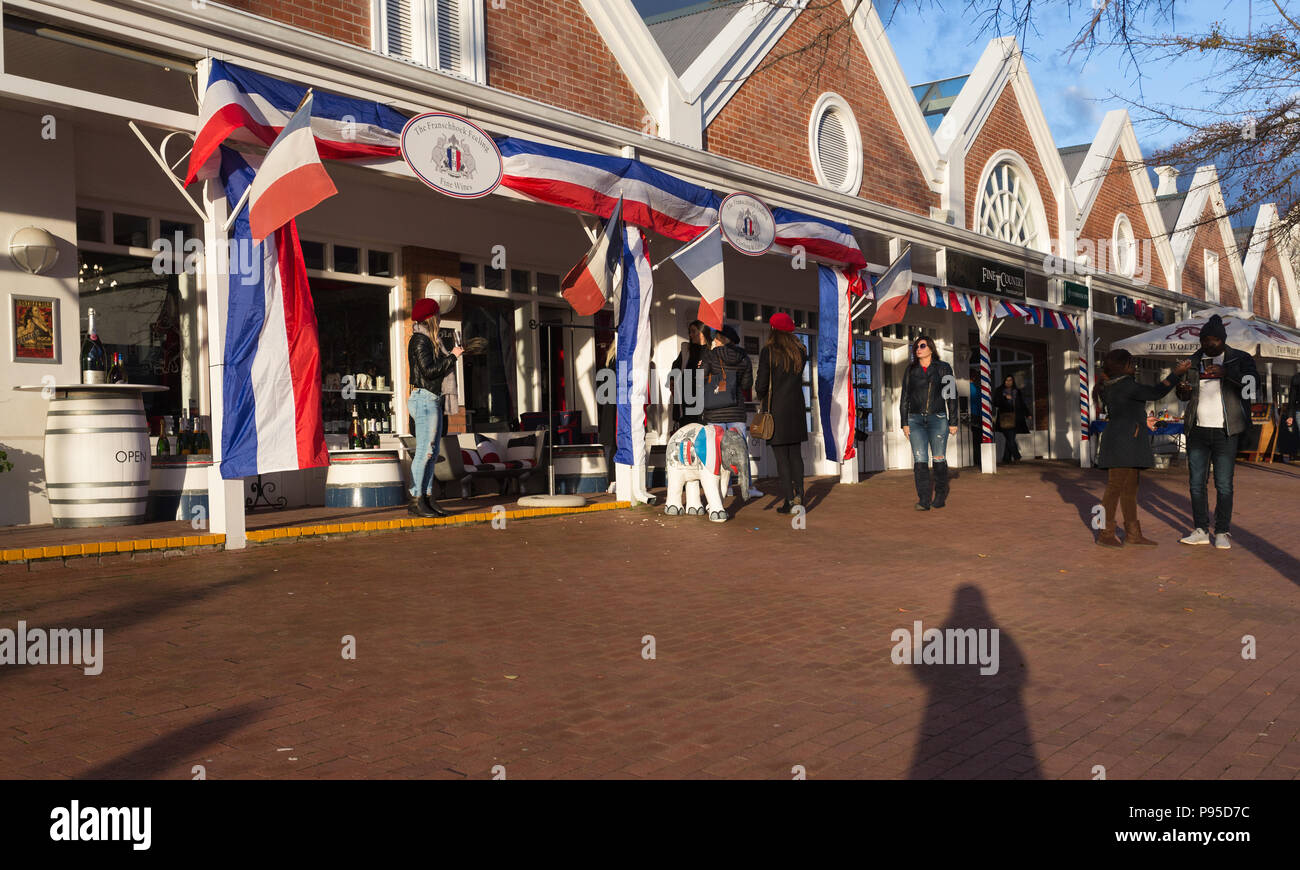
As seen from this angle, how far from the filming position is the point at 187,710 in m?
4.23

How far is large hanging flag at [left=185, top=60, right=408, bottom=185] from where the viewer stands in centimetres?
784

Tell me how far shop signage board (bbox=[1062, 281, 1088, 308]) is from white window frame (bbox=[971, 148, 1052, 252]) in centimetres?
172

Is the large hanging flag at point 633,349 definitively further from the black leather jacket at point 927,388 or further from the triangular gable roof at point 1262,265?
the triangular gable roof at point 1262,265

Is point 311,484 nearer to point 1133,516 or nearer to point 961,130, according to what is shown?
point 1133,516

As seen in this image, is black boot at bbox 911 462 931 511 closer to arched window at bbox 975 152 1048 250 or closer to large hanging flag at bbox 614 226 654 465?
large hanging flag at bbox 614 226 654 465

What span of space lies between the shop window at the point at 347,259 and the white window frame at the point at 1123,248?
65.2ft

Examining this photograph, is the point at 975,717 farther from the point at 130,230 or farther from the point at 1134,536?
the point at 130,230

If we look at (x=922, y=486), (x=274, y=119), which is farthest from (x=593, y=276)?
(x=922, y=486)

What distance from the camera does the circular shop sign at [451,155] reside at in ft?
30.0

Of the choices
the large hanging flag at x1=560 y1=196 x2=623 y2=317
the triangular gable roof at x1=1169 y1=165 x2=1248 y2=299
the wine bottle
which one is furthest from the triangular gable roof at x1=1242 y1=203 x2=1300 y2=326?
the wine bottle

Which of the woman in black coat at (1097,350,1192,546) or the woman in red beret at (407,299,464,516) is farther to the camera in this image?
the woman in red beret at (407,299,464,516)
